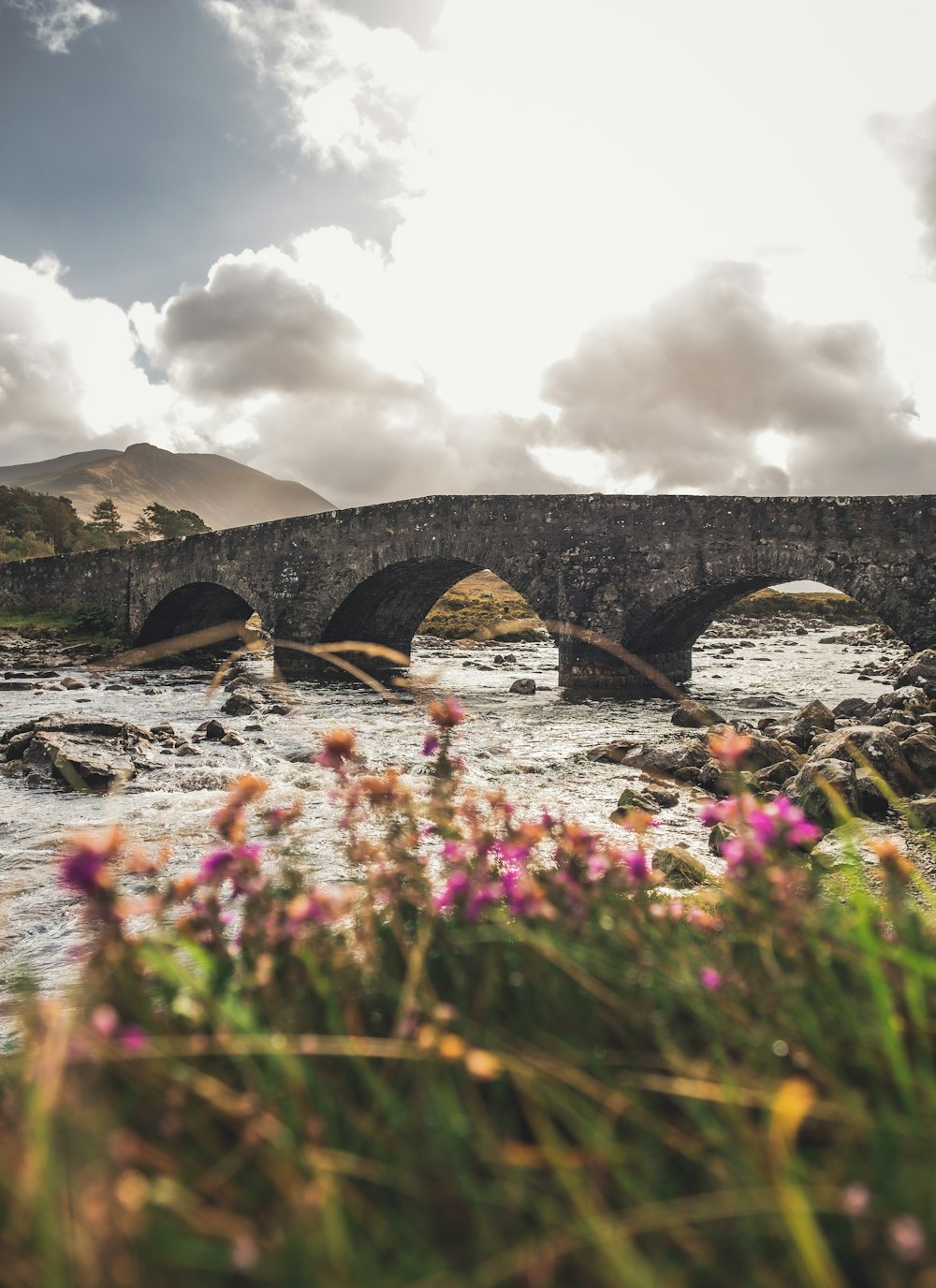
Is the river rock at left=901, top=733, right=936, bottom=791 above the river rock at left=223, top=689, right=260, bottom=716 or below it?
above

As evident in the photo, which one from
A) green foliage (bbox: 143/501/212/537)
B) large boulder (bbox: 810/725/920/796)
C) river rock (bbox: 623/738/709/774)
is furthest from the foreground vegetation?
green foliage (bbox: 143/501/212/537)

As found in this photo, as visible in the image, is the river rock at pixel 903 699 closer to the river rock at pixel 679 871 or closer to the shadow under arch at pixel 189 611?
the river rock at pixel 679 871

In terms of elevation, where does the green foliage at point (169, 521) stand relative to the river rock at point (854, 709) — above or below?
above

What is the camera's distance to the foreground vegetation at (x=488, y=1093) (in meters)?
0.87

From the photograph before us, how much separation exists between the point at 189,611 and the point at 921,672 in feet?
73.6

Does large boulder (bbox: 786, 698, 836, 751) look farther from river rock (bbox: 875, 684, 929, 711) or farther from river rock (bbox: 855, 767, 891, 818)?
river rock (bbox: 855, 767, 891, 818)

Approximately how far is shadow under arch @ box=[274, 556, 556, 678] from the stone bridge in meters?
0.06

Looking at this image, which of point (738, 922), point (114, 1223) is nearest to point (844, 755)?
point (738, 922)

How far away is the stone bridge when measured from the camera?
12625mm

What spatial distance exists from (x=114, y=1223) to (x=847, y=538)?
553 inches

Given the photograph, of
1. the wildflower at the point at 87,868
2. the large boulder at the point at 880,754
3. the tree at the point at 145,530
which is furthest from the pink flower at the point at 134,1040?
the tree at the point at 145,530

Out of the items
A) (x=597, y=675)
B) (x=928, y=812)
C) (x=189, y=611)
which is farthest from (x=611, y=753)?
(x=189, y=611)

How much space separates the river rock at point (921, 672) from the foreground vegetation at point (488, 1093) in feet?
33.8

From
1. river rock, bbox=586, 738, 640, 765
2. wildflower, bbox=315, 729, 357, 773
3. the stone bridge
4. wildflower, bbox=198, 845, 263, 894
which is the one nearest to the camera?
wildflower, bbox=198, 845, 263, 894
